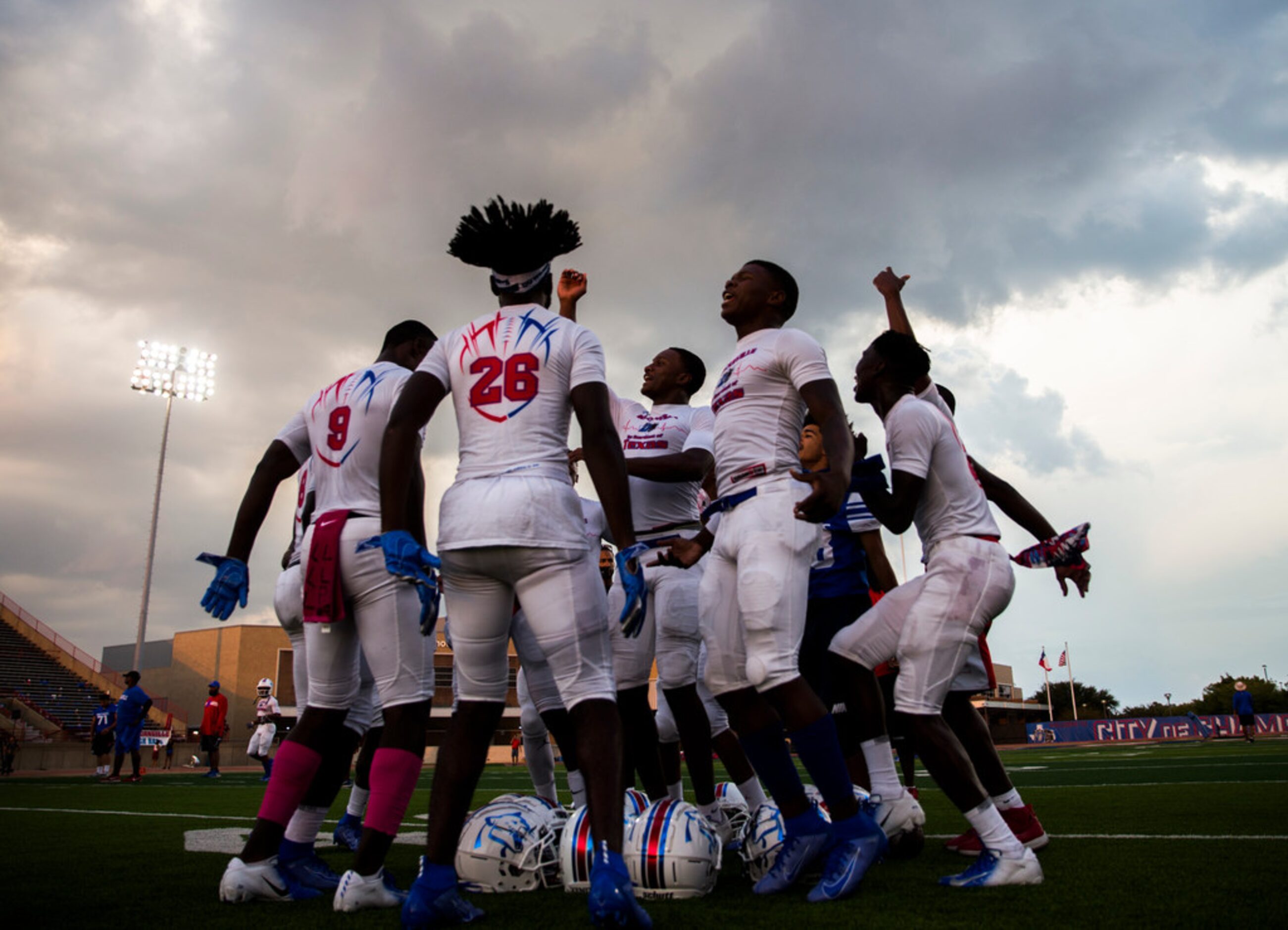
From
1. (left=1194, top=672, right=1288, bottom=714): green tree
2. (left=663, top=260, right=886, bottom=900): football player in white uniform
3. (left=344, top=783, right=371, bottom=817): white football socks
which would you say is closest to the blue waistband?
(left=663, top=260, right=886, bottom=900): football player in white uniform

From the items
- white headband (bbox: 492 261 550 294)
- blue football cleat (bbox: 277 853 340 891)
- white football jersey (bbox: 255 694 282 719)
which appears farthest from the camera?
white football jersey (bbox: 255 694 282 719)

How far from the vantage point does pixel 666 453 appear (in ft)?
17.3

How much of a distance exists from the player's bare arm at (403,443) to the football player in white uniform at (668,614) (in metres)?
1.47

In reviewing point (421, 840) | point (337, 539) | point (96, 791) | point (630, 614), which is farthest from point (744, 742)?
point (96, 791)

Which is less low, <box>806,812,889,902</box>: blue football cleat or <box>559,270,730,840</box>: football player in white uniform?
<box>559,270,730,840</box>: football player in white uniform

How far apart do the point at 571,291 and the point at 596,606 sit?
305 cm

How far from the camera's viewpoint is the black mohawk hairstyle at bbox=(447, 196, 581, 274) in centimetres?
389

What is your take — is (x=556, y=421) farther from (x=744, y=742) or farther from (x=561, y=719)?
(x=561, y=719)

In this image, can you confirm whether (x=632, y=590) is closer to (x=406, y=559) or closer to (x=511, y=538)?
(x=511, y=538)

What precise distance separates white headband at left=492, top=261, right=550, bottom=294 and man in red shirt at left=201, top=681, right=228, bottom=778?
65.0 ft

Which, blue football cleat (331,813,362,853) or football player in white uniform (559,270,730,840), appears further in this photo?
blue football cleat (331,813,362,853)

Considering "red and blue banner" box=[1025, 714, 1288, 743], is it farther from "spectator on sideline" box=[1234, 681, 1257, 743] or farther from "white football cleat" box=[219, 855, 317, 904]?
"white football cleat" box=[219, 855, 317, 904]

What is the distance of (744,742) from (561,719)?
127 cm

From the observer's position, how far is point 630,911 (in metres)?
2.84
